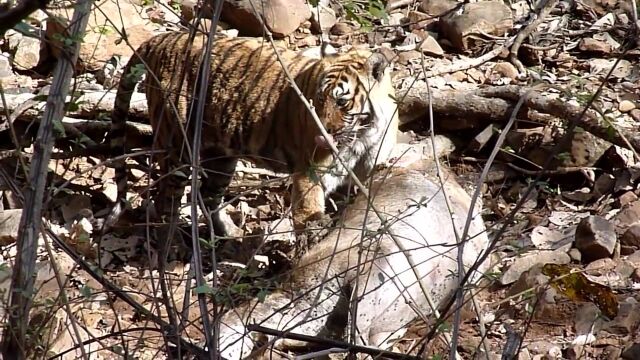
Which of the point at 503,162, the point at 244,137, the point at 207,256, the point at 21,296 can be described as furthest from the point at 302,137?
the point at 21,296

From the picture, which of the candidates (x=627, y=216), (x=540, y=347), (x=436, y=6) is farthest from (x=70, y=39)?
(x=436, y=6)

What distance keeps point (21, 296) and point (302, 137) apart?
3.36m

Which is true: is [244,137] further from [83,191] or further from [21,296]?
[21,296]

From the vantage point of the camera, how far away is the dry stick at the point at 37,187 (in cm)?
262

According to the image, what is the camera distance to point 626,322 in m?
4.36

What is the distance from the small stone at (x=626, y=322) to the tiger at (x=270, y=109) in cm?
184

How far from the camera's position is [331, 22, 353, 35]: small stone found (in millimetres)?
7773

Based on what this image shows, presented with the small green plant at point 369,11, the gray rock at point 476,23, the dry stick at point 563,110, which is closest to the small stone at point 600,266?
the dry stick at point 563,110

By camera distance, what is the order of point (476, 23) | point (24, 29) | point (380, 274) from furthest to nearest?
1. point (476, 23)
2. point (380, 274)
3. point (24, 29)

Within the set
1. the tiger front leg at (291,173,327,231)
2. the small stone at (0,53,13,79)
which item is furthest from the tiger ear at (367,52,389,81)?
the small stone at (0,53,13,79)

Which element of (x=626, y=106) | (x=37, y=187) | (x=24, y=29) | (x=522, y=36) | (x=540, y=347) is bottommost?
(x=540, y=347)

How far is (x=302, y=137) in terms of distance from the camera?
19.4 feet

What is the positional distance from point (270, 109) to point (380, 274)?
2572 mm

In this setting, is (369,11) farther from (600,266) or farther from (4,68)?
(4,68)
